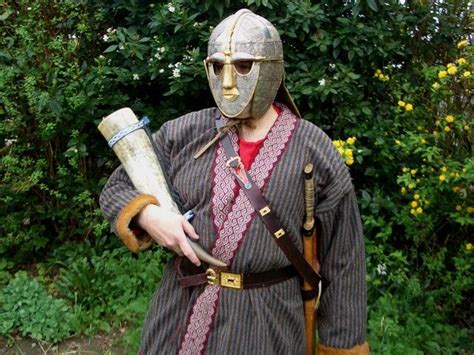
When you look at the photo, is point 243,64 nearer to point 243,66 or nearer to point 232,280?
point 243,66

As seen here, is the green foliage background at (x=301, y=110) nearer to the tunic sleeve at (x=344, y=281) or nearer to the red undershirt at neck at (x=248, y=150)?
the tunic sleeve at (x=344, y=281)

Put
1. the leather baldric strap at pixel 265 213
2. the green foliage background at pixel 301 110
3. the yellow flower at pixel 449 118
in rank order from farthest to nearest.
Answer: the green foliage background at pixel 301 110 → the yellow flower at pixel 449 118 → the leather baldric strap at pixel 265 213

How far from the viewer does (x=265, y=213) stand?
5.42ft

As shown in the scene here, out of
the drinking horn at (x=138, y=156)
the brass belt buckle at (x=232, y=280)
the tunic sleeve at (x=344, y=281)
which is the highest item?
the drinking horn at (x=138, y=156)

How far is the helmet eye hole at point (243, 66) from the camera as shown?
1.68 m

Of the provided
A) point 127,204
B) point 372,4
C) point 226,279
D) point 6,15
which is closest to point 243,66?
point 127,204

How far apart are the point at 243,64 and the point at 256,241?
0.52 m

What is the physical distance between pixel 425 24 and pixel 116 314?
2805 millimetres

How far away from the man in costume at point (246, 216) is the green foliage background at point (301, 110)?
1.33m

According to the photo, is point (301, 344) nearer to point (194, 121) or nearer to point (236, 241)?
point (236, 241)

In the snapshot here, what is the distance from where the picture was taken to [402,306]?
3.25 m

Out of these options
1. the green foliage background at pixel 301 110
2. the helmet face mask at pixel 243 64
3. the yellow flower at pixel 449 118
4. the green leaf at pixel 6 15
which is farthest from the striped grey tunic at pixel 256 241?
the green leaf at pixel 6 15

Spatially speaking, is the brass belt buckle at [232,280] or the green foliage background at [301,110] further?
the green foliage background at [301,110]

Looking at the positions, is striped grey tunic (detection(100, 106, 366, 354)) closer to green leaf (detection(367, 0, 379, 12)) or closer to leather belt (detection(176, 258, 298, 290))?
leather belt (detection(176, 258, 298, 290))
